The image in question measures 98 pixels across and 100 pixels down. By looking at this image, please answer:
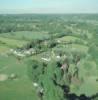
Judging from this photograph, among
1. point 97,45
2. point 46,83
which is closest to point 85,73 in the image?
point 46,83

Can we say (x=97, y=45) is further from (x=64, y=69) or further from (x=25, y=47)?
(x=64, y=69)

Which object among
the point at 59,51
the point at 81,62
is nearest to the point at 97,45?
the point at 59,51

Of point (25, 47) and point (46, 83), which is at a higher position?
point (46, 83)

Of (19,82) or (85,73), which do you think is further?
(85,73)

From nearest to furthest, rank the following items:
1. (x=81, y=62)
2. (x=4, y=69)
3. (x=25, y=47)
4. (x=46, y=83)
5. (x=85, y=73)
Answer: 1. (x=46, y=83)
2. (x=85, y=73)
3. (x=4, y=69)
4. (x=81, y=62)
5. (x=25, y=47)

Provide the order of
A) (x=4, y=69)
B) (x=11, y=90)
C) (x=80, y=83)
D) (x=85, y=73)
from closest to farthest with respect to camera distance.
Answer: (x=11, y=90) < (x=80, y=83) < (x=85, y=73) < (x=4, y=69)

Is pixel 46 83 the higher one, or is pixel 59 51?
pixel 46 83

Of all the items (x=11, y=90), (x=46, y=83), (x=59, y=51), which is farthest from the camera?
(x=59, y=51)

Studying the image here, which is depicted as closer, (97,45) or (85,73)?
(85,73)

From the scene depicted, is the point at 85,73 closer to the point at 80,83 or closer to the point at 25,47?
the point at 80,83
